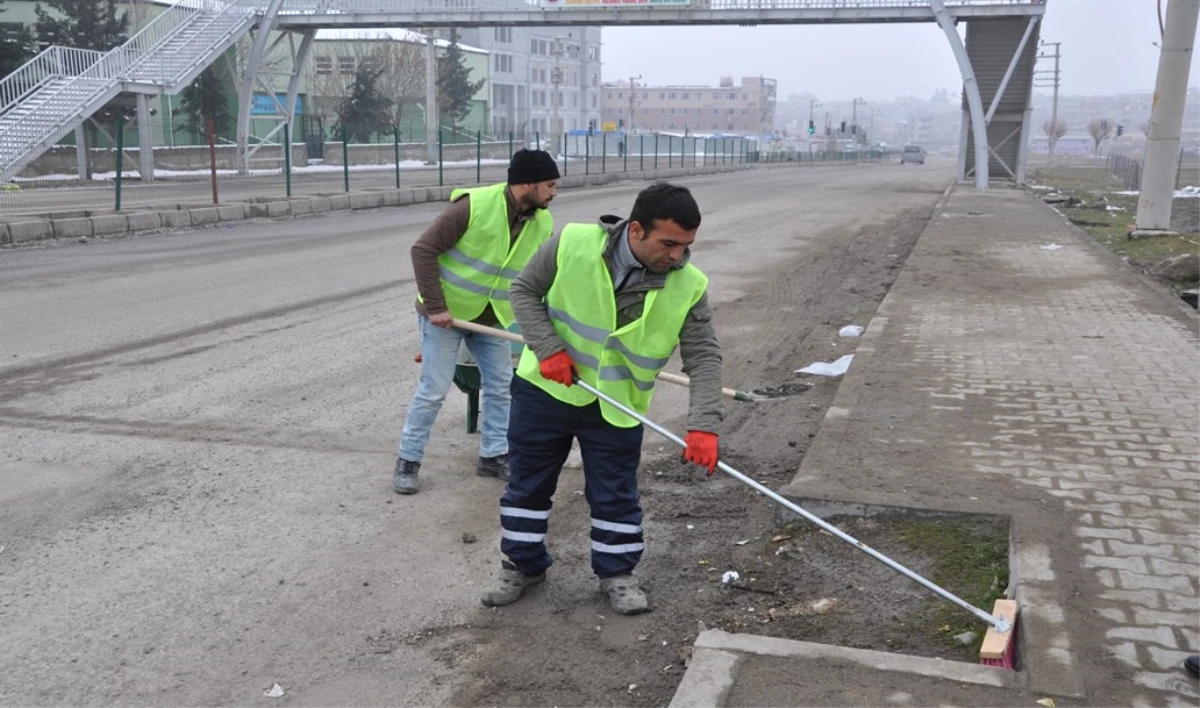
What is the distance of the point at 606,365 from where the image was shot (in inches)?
152

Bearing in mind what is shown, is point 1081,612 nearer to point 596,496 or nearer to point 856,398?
point 596,496

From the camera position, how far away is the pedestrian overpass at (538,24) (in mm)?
29730

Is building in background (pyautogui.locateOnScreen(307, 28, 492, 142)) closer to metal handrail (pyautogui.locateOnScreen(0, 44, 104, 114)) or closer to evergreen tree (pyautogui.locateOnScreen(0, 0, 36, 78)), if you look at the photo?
evergreen tree (pyautogui.locateOnScreen(0, 0, 36, 78))

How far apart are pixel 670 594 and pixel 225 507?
2079 millimetres

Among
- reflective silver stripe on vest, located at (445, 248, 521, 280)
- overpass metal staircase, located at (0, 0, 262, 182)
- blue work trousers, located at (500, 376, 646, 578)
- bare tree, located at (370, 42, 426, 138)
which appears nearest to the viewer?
blue work trousers, located at (500, 376, 646, 578)

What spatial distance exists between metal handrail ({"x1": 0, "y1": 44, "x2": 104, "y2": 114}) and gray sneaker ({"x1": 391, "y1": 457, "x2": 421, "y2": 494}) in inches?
976

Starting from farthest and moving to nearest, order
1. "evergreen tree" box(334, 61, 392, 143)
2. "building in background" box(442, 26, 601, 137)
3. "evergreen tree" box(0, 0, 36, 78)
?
"building in background" box(442, 26, 601, 137), "evergreen tree" box(334, 61, 392, 143), "evergreen tree" box(0, 0, 36, 78)

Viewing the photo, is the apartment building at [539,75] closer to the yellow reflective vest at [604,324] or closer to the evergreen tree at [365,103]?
the evergreen tree at [365,103]

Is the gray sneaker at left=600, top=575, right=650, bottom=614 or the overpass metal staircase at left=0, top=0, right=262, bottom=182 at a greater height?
the overpass metal staircase at left=0, top=0, right=262, bottom=182

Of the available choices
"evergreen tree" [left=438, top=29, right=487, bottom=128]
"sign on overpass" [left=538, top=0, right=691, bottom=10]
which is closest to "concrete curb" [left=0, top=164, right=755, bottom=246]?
"sign on overpass" [left=538, top=0, right=691, bottom=10]

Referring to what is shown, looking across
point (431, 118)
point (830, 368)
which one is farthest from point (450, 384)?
point (431, 118)

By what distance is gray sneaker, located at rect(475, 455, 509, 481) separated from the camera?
5422mm

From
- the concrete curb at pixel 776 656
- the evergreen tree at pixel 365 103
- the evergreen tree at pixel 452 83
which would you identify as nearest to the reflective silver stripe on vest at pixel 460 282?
the concrete curb at pixel 776 656

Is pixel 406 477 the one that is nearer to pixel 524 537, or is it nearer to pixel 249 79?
pixel 524 537
